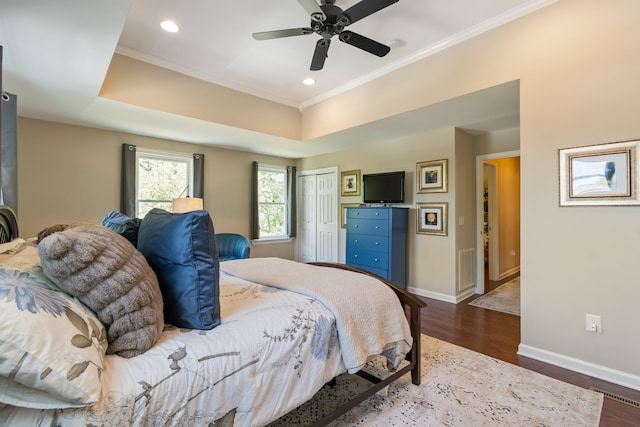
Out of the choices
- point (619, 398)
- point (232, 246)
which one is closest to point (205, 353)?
point (619, 398)

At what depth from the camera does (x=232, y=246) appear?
4.36 meters

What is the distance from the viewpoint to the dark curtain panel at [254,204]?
18.2ft

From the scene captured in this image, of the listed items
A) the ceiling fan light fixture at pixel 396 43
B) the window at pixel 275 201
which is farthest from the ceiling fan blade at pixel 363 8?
the window at pixel 275 201

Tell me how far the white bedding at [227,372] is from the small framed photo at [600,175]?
2.18m

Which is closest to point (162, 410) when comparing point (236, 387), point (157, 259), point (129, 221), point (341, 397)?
point (236, 387)

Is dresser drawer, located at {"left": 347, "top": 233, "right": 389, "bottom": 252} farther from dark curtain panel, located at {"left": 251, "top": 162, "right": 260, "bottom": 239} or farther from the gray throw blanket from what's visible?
the gray throw blanket

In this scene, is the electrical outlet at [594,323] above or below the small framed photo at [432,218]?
below

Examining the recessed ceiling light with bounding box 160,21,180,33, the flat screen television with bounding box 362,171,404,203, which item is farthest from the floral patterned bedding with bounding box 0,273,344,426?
the flat screen television with bounding box 362,171,404,203

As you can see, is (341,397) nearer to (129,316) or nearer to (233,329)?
(233,329)

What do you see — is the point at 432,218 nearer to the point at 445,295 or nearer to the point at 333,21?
the point at 445,295

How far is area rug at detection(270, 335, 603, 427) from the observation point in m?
1.72

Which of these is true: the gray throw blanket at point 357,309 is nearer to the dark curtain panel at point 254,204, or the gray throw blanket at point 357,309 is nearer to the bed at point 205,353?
the bed at point 205,353

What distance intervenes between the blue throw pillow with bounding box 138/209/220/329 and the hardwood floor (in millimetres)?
2361

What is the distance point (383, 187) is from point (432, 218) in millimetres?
876
